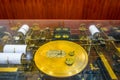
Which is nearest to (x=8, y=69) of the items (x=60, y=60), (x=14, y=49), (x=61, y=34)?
(x=14, y=49)

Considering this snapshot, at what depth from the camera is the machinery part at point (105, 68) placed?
47.2 inches

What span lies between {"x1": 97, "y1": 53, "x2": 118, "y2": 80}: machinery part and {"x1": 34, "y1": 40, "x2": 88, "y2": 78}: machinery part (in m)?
0.15

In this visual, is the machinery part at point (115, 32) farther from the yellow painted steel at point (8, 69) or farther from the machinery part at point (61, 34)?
the yellow painted steel at point (8, 69)

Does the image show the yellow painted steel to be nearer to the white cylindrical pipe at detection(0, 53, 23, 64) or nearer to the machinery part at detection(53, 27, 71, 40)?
the white cylindrical pipe at detection(0, 53, 23, 64)

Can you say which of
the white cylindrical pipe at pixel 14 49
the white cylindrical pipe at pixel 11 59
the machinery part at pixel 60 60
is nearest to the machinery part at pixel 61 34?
the machinery part at pixel 60 60

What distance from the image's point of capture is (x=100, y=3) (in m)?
2.45

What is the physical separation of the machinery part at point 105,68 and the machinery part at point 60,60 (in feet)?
0.49

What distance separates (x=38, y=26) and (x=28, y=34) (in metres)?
0.26

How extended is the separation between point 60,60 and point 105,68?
0.43 m

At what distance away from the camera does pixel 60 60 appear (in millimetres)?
1344

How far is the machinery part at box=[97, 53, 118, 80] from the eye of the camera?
120cm

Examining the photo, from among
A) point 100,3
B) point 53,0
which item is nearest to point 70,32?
point 53,0

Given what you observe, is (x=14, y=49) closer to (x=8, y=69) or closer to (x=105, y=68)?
(x=8, y=69)

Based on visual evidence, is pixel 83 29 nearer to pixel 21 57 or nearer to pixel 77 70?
pixel 77 70
